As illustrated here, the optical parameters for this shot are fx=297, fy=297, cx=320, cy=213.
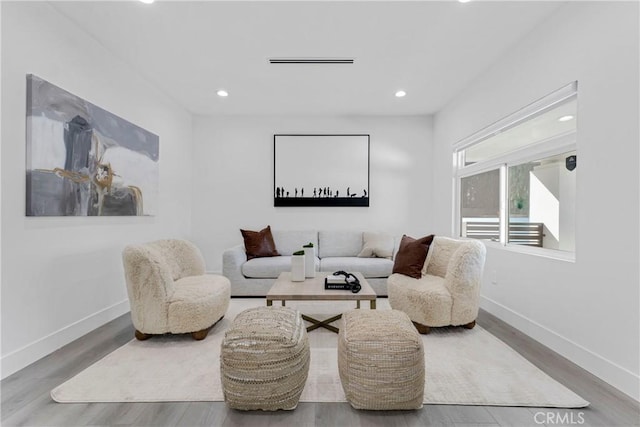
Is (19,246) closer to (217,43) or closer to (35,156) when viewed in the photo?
(35,156)

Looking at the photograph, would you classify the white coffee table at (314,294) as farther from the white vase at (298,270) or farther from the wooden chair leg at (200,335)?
the wooden chair leg at (200,335)

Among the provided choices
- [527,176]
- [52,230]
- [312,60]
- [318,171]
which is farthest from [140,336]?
[527,176]

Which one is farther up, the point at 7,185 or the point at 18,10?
the point at 18,10

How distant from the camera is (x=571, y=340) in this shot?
2174 millimetres

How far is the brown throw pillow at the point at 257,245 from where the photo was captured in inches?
161

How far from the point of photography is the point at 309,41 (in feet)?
8.75

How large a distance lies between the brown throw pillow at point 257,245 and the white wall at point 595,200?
2927mm

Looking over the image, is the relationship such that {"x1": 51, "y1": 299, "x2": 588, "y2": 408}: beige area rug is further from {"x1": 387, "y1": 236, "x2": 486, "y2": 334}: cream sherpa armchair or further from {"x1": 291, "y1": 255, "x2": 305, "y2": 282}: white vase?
{"x1": 291, "y1": 255, "x2": 305, "y2": 282}: white vase

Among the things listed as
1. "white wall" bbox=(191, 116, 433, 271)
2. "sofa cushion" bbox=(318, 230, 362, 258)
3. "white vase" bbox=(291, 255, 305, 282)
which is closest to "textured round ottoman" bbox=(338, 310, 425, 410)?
"white vase" bbox=(291, 255, 305, 282)

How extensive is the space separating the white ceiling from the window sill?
190 centimetres

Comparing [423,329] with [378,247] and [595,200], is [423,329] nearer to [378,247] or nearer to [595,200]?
[595,200]

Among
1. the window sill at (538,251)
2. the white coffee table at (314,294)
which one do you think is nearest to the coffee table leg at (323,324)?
the white coffee table at (314,294)

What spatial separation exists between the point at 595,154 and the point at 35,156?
12.8 ft

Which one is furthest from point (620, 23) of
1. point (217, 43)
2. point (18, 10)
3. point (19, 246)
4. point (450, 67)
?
point (19, 246)
